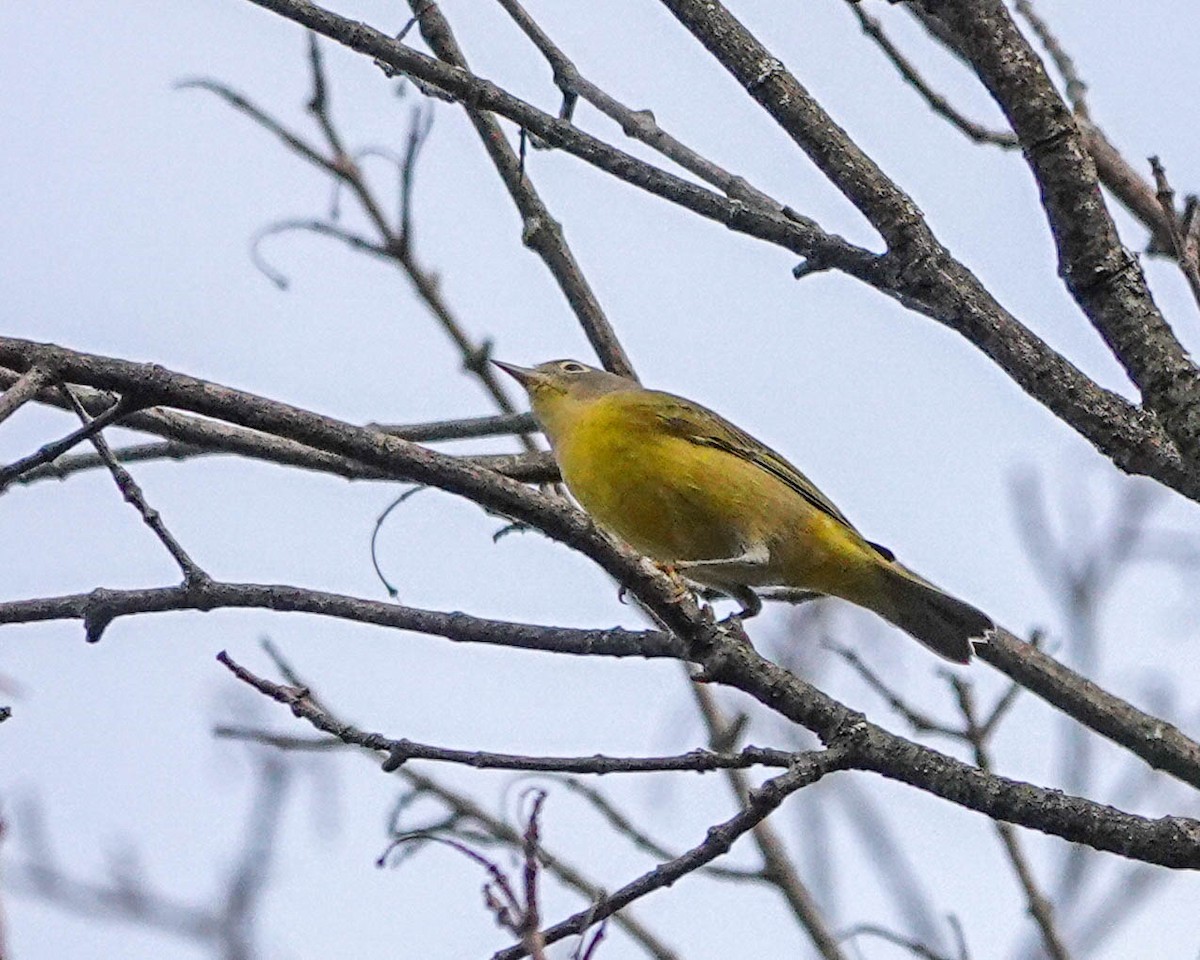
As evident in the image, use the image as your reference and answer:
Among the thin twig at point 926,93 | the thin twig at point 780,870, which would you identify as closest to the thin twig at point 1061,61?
the thin twig at point 926,93

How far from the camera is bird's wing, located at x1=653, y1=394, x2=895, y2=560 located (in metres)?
6.12

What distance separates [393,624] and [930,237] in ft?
3.95

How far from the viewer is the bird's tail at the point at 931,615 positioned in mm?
5230

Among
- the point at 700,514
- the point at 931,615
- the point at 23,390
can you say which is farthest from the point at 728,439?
the point at 23,390

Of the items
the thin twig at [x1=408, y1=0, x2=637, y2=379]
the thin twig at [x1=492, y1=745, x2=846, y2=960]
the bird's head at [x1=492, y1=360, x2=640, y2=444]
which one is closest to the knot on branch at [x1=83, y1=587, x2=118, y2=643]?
the thin twig at [x1=492, y1=745, x2=846, y2=960]

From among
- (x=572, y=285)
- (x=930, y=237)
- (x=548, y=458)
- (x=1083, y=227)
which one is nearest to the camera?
(x=1083, y=227)

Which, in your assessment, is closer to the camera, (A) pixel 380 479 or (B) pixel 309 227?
(A) pixel 380 479

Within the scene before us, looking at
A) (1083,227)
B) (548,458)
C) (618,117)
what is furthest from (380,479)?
(1083,227)

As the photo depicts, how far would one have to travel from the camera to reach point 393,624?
3008mm

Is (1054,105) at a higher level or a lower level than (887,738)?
higher

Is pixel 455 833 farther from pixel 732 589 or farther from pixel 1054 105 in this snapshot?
pixel 1054 105

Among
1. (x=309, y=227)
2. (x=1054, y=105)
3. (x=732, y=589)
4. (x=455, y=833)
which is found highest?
(x=309, y=227)

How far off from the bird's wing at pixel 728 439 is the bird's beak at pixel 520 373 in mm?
820

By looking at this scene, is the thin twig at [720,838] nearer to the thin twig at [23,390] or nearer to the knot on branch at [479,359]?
the thin twig at [23,390]
